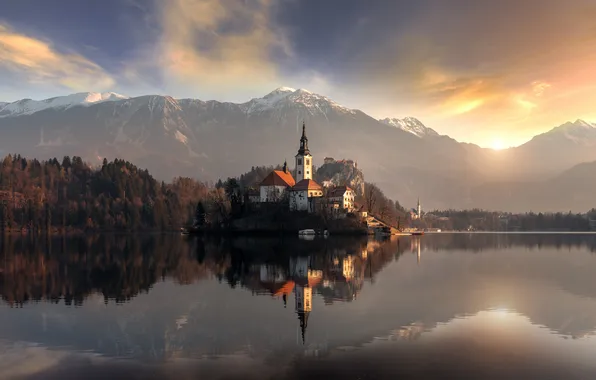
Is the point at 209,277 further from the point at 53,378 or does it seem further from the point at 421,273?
the point at 53,378

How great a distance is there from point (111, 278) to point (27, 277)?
31.6 ft

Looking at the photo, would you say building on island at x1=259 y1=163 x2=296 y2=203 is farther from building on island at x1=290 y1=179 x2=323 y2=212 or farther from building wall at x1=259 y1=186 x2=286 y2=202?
building on island at x1=290 y1=179 x2=323 y2=212

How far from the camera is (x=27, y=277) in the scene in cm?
5594

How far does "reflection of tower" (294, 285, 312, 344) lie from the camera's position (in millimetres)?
32594

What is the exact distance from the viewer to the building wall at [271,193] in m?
183

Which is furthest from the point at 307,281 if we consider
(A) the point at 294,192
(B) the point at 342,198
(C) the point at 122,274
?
(A) the point at 294,192

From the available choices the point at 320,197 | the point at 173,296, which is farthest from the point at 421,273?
the point at 320,197

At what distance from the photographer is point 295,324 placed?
32469 mm

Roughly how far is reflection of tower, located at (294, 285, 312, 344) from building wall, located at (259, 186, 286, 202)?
5307 inches

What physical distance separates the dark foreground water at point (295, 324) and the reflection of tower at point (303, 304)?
18 centimetres

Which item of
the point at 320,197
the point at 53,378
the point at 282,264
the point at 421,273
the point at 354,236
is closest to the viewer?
the point at 53,378

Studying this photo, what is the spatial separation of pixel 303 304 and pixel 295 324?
6.94 m

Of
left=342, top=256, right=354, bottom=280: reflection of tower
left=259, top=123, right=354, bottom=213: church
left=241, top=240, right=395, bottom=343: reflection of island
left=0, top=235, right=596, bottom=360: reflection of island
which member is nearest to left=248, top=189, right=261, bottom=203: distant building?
left=259, top=123, right=354, bottom=213: church

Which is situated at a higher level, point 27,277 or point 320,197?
point 320,197
